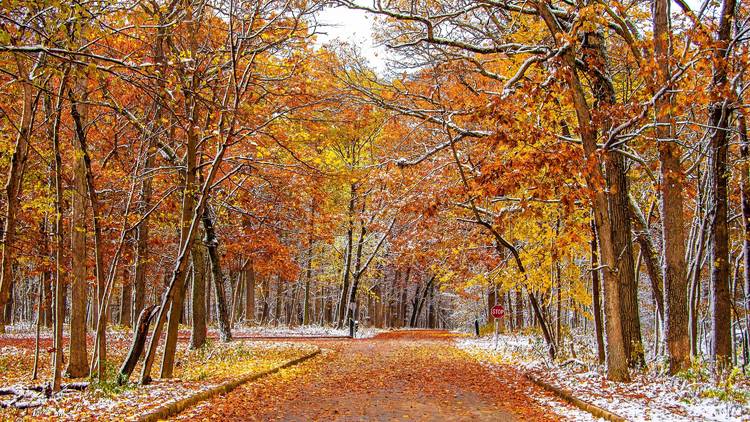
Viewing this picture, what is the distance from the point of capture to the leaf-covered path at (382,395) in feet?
27.3

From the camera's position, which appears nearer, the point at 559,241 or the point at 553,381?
the point at 559,241

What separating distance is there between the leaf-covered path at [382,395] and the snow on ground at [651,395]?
2.68 ft

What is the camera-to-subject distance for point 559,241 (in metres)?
10.0

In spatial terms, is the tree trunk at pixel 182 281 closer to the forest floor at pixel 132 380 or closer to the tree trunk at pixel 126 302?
the forest floor at pixel 132 380

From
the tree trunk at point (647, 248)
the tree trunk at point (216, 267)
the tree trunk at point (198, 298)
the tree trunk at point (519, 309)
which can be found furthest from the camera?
the tree trunk at point (519, 309)

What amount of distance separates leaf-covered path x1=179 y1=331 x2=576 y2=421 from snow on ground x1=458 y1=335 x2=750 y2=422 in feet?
2.68

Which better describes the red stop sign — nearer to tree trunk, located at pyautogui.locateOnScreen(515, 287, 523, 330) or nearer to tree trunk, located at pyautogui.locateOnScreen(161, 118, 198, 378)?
tree trunk, located at pyautogui.locateOnScreen(161, 118, 198, 378)

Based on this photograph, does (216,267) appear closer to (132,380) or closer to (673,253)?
(132,380)

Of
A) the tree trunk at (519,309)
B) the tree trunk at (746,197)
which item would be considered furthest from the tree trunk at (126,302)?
the tree trunk at (746,197)

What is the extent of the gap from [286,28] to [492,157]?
5.16 m

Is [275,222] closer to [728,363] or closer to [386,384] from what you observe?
[386,384]

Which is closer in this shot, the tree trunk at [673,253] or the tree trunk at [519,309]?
the tree trunk at [673,253]

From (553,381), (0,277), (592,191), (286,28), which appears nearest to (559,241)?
(592,191)

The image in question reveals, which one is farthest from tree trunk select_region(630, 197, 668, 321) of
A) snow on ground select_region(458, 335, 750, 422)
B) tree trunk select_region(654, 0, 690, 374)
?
snow on ground select_region(458, 335, 750, 422)
